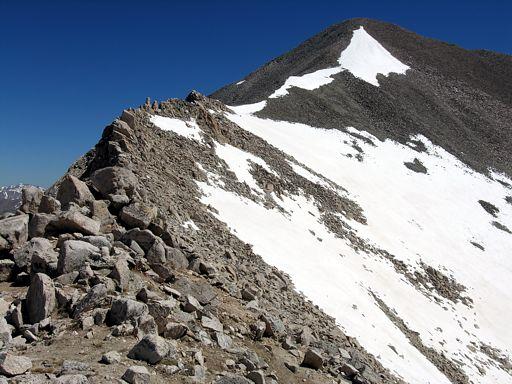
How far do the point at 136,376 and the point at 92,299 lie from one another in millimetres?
2323

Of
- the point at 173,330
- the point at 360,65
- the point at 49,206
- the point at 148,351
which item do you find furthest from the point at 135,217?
the point at 360,65

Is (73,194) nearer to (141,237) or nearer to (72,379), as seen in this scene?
(141,237)

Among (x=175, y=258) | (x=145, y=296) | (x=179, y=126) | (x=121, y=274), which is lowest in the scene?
(x=145, y=296)

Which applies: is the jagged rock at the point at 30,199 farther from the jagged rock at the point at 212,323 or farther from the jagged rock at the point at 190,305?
the jagged rock at the point at 212,323

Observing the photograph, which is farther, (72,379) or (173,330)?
(173,330)

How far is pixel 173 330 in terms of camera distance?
8.35m

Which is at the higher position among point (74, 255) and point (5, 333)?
point (74, 255)

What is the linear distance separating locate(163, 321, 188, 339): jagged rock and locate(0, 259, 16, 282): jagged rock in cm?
418

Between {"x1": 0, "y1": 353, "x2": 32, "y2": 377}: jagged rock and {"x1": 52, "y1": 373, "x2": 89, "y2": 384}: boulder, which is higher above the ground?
{"x1": 0, "y1": 353, "x2": 32, "y2": 377}: jagged rock

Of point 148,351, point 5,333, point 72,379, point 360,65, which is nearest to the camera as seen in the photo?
point 72,379

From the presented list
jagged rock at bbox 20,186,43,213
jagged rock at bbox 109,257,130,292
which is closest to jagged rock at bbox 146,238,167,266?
jagged rock at bbox 109,257,130,292

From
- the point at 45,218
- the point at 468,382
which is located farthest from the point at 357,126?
the point at 45,218

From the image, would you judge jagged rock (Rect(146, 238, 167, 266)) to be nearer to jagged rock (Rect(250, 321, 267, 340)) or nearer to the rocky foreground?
the rocky foreground

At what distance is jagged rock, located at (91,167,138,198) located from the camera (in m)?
13.5
